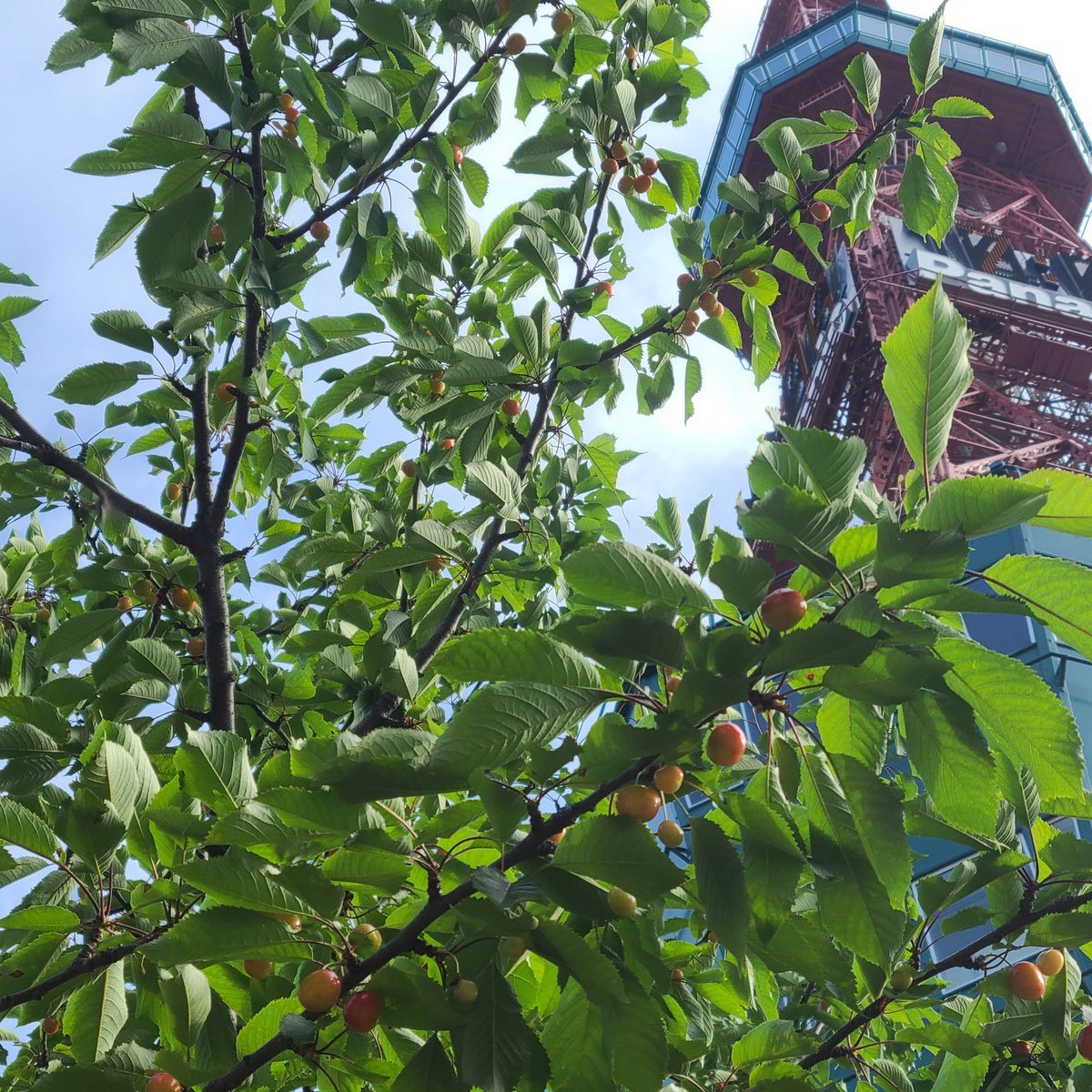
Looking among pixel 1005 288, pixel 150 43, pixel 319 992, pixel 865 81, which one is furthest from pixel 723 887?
pixel 1005 288

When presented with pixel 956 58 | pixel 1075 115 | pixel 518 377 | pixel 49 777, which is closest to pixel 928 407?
pixel 518 377

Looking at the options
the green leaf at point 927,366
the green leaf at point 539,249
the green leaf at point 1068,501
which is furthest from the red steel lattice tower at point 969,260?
the green leaf at point 927,366

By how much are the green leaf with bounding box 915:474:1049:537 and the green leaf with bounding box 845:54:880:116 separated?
3019mm

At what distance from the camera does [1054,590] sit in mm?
1502

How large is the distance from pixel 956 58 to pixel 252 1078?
4468 centimetres

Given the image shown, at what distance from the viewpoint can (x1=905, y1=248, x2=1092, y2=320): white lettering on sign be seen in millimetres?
31984

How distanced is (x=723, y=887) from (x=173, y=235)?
8.72ft

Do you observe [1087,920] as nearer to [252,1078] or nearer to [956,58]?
[252,1078]

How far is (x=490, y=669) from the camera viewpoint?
150 cm

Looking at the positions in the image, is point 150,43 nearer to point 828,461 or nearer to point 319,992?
point 828,461

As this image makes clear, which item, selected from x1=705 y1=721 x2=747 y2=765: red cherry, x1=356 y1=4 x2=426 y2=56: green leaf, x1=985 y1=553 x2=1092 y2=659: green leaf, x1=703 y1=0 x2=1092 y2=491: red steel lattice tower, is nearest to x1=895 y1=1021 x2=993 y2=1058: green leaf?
x1=705 y1=721 x2=747 y2=765: red cherry

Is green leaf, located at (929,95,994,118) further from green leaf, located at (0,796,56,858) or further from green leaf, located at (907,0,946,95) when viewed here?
green leaf, located at (0,796,56,858)

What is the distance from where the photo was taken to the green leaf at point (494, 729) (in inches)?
57.5

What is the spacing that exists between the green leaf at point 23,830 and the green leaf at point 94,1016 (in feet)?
1.16
